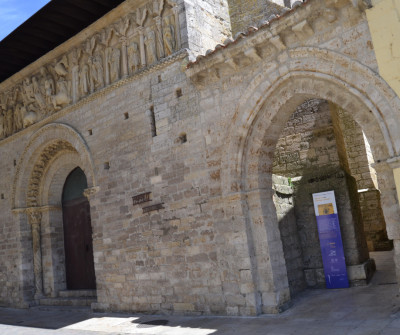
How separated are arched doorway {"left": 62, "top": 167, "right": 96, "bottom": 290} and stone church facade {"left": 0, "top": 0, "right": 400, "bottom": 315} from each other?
5cm

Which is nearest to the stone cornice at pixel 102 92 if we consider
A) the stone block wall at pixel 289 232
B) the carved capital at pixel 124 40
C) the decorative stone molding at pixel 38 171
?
the decorative stone molding at pixel 38 171

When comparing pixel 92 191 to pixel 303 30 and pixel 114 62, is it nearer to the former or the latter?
pixel 114 62

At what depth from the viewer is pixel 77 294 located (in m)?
8.80

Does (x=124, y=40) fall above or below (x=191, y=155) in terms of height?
above

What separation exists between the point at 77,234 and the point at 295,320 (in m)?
6.14

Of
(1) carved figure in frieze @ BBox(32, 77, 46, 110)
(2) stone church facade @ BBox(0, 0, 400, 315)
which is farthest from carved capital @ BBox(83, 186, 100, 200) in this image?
(1) carved figure in frieze @ BBox(32, 77, 46, 110)

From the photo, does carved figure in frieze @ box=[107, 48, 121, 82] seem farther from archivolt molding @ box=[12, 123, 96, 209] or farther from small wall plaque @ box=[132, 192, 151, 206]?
small wall plaque @ box=[132, 192, 151, 206]

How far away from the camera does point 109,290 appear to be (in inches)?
289

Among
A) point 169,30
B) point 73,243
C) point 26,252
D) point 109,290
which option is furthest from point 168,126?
point 26,252

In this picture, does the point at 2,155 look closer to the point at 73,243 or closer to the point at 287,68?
the point at 73,243

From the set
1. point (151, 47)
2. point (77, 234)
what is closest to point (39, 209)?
point (77, 234)

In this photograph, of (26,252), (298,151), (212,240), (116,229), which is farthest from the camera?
(26,252)

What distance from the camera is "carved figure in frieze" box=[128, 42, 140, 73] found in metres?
7.29

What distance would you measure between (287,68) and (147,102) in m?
2.69
